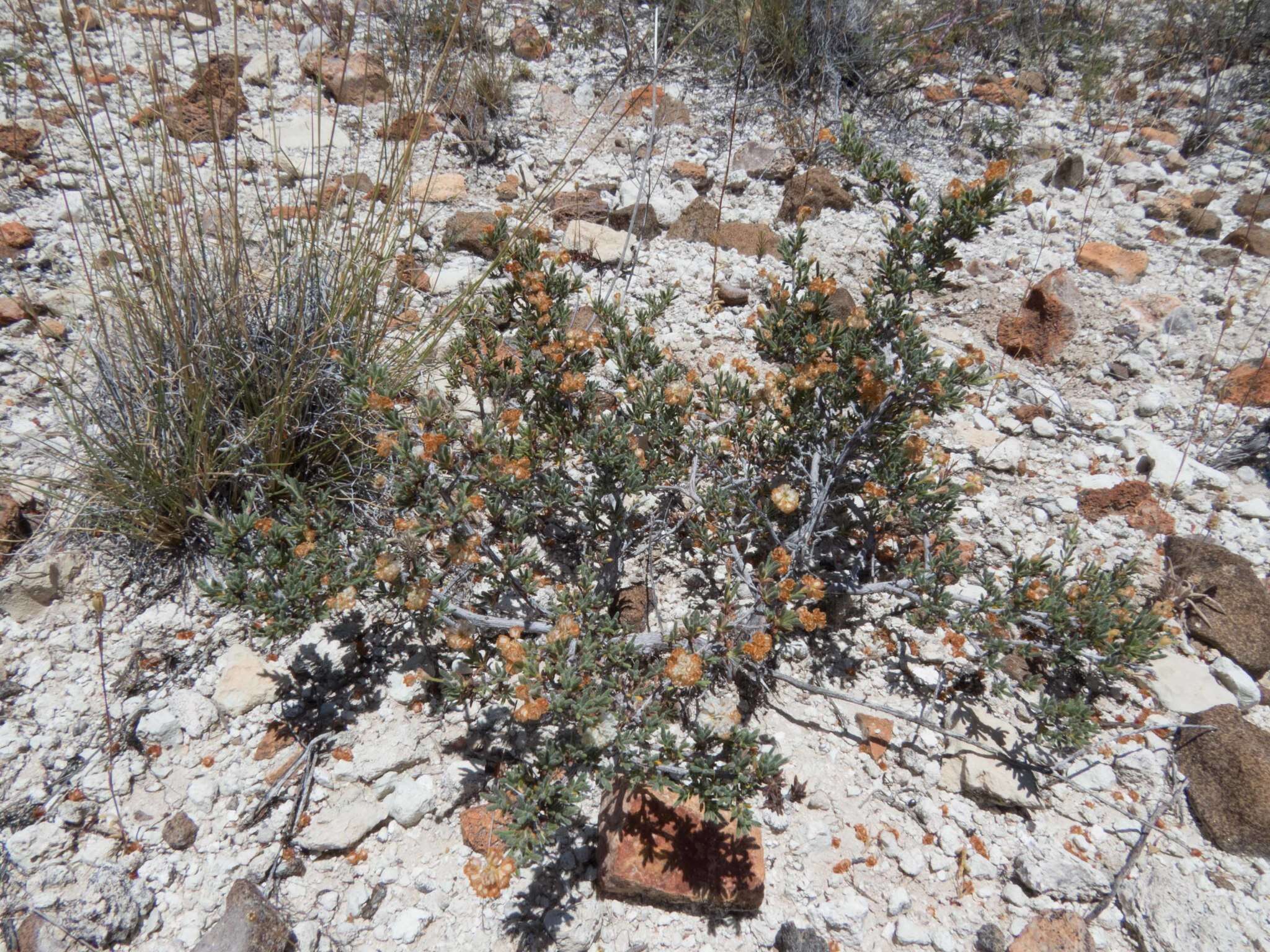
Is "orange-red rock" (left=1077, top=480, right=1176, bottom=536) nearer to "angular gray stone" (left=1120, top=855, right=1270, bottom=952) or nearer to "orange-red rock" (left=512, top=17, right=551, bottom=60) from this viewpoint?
"angular gray stone" (left=1120, top=855, right=1270, bottom=952)

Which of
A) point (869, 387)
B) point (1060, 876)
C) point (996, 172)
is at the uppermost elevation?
point (996, 172)

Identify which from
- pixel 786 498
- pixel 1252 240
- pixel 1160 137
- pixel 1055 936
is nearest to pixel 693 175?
pixel 786 498

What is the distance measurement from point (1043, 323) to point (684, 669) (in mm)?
2521

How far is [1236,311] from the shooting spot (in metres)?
3.35

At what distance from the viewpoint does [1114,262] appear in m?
3.59

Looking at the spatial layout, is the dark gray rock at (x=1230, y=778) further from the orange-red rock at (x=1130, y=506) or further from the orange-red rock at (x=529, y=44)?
the orange-red rock at (x=529, y=44)

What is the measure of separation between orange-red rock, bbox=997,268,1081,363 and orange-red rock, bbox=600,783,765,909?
245 centimetres

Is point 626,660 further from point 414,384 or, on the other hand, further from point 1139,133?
point 1139,133

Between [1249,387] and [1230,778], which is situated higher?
[1249,387]

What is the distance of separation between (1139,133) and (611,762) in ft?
16.0

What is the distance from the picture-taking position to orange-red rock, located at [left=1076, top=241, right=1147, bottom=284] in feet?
11.6

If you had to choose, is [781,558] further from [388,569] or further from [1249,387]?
[1249,387]

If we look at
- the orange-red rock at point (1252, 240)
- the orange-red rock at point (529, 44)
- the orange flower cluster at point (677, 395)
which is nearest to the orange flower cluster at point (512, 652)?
the orange flower cluster at point (677, 395)

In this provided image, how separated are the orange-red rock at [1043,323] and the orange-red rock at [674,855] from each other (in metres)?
2.45
